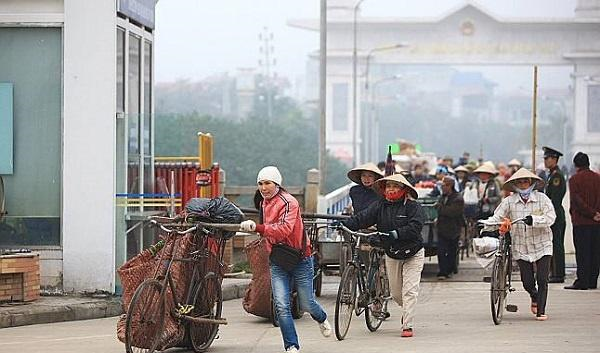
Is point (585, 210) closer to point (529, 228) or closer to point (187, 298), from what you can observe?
point (529, 228)

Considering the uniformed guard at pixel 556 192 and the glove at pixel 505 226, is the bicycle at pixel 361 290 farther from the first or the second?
the uniformed guard at pixel 556 192

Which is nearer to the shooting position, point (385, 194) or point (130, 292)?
point (130, 292)

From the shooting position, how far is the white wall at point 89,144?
1730 centimetres

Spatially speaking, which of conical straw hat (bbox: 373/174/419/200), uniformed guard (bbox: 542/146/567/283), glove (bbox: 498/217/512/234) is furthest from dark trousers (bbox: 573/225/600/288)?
conical straw hat (bbox: 373/174/419/200)

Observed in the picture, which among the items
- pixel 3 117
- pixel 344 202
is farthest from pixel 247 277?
pixel 344 202

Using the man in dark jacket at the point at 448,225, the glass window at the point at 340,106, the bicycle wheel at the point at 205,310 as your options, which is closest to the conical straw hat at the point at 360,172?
the bicycle wheel at the point at 205,310

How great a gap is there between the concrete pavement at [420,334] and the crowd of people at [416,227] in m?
0.38

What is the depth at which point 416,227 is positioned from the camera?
13492mm

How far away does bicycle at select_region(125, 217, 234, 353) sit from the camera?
1139 cm

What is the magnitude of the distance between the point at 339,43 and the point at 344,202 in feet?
219

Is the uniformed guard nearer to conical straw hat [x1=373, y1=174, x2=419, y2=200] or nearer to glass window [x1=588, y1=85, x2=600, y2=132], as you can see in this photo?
conical straw hat [x1=373, y1=174, x2=419, y2=200]

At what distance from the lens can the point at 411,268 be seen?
539 inches

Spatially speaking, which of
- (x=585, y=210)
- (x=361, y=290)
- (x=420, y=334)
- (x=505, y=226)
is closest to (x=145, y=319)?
(x=361, y=290)

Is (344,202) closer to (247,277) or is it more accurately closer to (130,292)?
(247,277)
